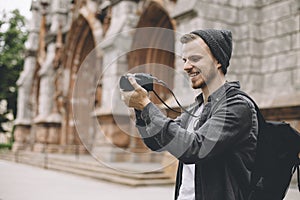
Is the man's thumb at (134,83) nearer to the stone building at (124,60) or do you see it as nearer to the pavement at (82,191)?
the stone building at (124,60)

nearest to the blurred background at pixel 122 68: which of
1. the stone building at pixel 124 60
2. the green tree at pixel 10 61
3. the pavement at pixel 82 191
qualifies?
the stone building at pixel 124 60

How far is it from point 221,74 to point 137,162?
9915 mm

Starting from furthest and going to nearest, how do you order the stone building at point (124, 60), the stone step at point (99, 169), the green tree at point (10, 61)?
the green tree at point (10, 61) → the stone step at point (99, 169) → the stone building at point (124, 60)

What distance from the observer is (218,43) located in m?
1.62

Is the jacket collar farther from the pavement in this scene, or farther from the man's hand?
the pavement

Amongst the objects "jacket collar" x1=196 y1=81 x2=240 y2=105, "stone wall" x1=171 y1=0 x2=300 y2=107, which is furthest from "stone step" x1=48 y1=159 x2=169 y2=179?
"jacket collar" x1=196 y1=81 x2=240 y2=105

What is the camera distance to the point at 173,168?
859 cm

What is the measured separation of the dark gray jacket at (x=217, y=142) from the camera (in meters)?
1.48

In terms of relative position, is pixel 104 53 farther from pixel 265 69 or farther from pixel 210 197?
pixel 210 197

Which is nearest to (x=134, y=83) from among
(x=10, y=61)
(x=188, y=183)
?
(x=188, y=183)

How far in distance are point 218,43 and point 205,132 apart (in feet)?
1.26

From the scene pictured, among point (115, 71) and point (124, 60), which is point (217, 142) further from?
point (115, 71)

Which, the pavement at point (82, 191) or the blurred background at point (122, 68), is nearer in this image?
the blurred background at point (122, 68)

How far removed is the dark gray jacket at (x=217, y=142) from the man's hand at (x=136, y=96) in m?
0.03
